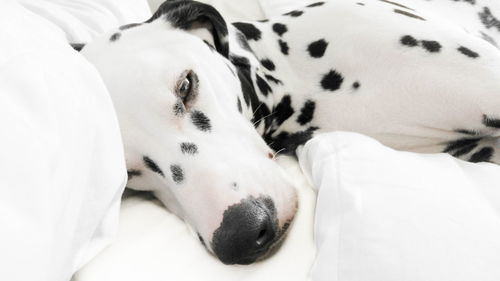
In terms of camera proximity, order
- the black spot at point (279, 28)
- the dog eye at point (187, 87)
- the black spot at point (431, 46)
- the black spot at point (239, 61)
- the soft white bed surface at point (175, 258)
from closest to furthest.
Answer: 1. the soft white bed surface at point (175, 258)
2. the dog eye at point (187, 87)
3. the black spot at point (431, 46)
4. the black spot at point (239, 61)
5. the black spot at point (279, 28)

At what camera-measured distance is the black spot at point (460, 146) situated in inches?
54.4

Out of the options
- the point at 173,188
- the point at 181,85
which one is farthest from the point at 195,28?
the point at 173,188

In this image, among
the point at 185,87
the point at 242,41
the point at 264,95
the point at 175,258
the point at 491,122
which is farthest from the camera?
the point at 242,41

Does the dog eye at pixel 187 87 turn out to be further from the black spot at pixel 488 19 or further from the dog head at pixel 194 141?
the black spot at pixel 488 19

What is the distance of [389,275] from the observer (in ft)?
2.23

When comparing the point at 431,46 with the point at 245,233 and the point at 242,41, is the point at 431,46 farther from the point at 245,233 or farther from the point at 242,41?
the point at 245,233

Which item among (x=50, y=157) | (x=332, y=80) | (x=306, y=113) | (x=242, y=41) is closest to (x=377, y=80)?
(x=332, y=80)

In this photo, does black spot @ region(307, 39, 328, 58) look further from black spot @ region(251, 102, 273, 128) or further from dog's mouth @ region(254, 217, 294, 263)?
dog's mouth @ region(254, 217, 294, 263)

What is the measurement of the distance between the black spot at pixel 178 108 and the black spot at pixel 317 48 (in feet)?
1.89

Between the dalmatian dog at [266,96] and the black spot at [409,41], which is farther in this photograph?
the black spot at [409,41]

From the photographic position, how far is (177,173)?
3.47 ft

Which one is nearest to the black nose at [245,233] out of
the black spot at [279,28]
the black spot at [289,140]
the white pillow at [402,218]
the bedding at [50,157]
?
the white pillow at [402,218]

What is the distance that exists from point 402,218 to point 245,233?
0.95 feet

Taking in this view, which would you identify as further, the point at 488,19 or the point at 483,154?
the point at 488,19
